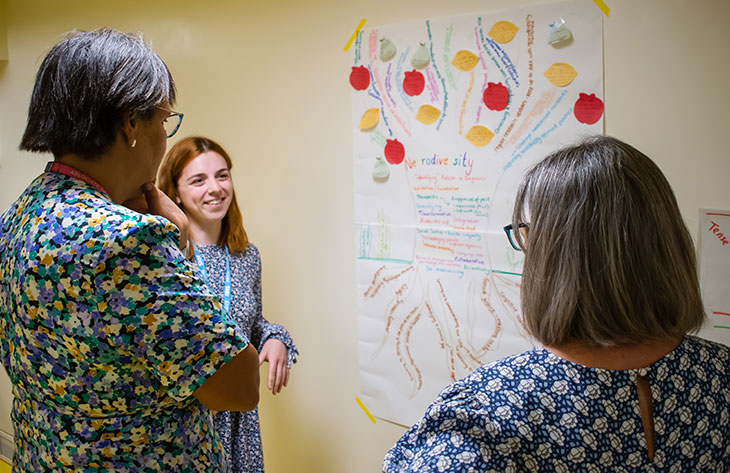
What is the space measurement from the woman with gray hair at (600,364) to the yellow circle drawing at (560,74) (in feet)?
2.88

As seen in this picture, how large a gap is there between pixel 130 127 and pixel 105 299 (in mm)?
329

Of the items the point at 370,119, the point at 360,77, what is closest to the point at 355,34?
the point at 360,77

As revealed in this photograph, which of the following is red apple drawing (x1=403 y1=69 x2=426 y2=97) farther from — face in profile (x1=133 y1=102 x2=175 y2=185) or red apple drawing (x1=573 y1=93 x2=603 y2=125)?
face in profile (x1=133 y1=102 x2=175 y2=185)

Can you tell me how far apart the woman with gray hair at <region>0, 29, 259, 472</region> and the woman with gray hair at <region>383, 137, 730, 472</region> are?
0.41 metres

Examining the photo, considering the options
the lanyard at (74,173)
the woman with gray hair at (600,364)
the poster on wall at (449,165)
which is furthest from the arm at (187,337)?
the poster on wall at (449,165)

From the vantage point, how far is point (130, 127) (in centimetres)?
108

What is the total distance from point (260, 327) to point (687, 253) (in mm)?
1597

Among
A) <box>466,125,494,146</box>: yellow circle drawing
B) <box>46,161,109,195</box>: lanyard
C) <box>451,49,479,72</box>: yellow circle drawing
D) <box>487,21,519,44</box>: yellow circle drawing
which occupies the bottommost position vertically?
<box>46,161,109,195</box>: lanyard

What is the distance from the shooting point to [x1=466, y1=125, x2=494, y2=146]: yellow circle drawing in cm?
188

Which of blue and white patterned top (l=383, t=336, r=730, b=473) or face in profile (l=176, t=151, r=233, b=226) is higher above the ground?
face in profile (l=176, t=151, r=233, b=226)

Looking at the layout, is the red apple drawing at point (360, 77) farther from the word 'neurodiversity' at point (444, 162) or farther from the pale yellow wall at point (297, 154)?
the word 'neurodiversity' at point (444, 162)

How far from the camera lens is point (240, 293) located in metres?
2.11

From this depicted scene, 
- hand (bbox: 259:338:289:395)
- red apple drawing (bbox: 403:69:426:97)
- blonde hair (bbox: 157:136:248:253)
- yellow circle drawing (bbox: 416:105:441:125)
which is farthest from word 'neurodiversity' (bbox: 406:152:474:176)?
hand (bbox: 259:338:289:395)

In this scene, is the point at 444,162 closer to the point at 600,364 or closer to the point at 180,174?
the point at 180,174
